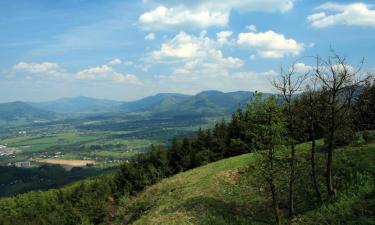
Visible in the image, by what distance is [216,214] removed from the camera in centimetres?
4016

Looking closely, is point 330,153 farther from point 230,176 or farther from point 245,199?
point 230,176

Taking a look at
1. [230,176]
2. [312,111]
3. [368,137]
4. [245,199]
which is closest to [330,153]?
[312,111]

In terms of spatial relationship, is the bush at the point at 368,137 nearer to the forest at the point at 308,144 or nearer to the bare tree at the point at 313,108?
the forest at the point at 308,144

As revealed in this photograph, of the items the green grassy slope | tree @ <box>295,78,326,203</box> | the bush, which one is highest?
tree @ <box>295,78,326,203</box>

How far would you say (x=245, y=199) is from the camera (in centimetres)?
4331

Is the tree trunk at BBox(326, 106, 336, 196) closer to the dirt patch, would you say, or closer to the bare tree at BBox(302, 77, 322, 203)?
the bare tree at BBox(302, 77, 322, 203)

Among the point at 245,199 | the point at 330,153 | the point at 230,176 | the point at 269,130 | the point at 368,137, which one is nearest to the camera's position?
the point at 330,153

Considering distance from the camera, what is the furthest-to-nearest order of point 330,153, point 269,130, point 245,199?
point 245,199 < point 269,130 < point 330,153

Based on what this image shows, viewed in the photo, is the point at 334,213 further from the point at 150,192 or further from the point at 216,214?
the point at 150,192

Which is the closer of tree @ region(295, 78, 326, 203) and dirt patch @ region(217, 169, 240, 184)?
tree @ region(295, 78, 326, 203)

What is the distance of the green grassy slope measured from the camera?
32.0m

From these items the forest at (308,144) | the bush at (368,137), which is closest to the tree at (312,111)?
the forest at (308,144)

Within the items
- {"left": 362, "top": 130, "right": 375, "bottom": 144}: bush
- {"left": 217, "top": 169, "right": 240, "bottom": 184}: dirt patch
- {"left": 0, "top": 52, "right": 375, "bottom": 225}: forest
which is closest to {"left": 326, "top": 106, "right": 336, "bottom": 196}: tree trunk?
{"left": 0, "top": 52, "right": 375, "bottom": 225}: forest

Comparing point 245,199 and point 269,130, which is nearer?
point 269,130
